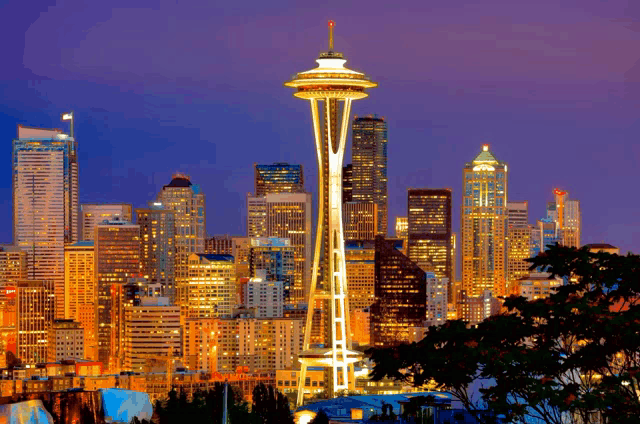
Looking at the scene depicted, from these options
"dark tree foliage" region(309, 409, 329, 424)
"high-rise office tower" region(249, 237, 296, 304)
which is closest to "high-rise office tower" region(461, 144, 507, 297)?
"high-rise office tower" region(249, 237, 296, 304)

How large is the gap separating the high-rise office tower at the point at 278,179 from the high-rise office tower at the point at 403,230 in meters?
11.1

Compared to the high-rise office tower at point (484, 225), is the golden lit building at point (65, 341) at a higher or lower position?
lower

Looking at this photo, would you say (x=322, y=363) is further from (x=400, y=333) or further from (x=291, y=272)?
(x=291, y=272)

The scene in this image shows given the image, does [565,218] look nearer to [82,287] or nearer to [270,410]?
[82,287]

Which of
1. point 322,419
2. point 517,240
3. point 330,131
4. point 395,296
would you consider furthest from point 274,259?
point 322,419

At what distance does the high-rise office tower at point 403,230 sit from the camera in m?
176

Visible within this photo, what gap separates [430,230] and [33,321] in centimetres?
4819

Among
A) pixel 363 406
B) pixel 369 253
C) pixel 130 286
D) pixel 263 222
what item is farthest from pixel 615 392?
pixel 263 222

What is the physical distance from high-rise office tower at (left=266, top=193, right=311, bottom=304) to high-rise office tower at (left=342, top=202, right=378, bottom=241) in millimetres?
3926

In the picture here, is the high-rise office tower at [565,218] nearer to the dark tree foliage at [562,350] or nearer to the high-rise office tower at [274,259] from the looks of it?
the high-rise office tower at [274,259]

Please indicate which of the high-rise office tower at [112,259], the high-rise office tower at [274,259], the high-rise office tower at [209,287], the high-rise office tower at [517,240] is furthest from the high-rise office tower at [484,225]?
the high-rise office tower at [112,259]

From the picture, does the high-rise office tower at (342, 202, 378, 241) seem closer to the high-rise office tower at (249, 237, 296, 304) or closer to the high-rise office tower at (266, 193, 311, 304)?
the high-rise office tower at (266, 193, 311, 304)

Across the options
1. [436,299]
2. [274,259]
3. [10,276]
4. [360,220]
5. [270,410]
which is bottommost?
[270,410]

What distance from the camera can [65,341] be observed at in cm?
14338
